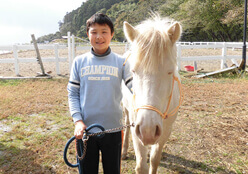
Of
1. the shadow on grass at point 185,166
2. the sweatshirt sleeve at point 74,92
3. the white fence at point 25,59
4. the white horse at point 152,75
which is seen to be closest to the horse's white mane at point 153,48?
the white horse at point 152,75

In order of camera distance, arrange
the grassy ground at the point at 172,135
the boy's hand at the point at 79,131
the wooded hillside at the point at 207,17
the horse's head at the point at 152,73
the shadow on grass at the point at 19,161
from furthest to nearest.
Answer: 1. the wooded hillside at the point at 207,17
2. the grassy ground at the point at 172,135
3. the shadow on grass at the point at 19,161
4. the boy's hand at the point at 79,131
5. the horse's head at the point at 152,73

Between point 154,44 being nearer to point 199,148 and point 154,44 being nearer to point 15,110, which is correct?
point 199,148

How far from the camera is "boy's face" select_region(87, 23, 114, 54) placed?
163cm

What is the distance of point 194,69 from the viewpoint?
9.84 meters

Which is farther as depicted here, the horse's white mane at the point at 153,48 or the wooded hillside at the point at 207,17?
the wooded hillside at the point at 207,17

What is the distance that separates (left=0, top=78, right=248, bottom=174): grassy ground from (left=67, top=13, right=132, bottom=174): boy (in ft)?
3.91

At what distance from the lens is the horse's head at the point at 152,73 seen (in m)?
1.26

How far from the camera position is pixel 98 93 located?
1.62 meters

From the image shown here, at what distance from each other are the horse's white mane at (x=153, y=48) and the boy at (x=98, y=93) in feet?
Answer: 1.10

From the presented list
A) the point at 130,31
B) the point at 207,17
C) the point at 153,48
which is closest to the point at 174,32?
the point at 153,48

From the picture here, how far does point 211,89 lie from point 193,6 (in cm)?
3011

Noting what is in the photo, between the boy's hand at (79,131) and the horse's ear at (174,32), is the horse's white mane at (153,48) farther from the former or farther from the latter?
the boy's hand at (79,131)

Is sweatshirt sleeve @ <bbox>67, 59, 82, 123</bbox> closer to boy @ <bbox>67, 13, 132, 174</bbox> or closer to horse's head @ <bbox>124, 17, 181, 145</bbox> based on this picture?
boy @ <bbox>67, 13, 132, 174</bbox>

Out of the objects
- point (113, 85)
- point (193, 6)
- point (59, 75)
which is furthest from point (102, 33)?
point (193, 6)
